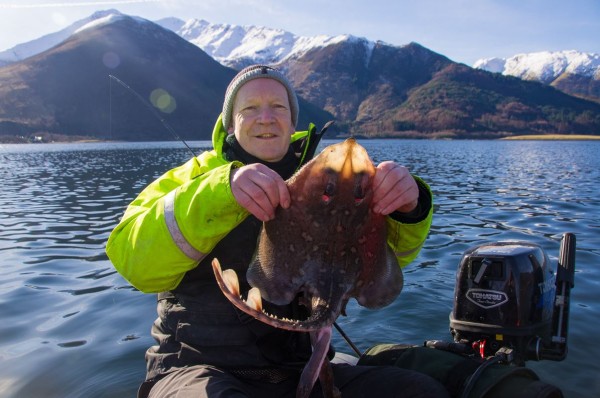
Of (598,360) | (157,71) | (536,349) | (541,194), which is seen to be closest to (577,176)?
(541,194)

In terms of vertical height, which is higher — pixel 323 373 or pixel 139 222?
pixel 139 222

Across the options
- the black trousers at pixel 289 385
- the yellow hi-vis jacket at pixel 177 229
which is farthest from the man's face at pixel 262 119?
the black trousers at pixel 289 385

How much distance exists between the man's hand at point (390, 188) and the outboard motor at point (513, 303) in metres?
2.06

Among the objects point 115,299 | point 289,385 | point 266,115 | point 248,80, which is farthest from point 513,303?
point 115,299

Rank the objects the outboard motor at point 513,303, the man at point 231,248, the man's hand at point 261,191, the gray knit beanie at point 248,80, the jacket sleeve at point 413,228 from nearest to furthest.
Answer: the man's hand at point 261,191 → the man at point 231,248 → the jacket sleeve at point 413,228 → the gray knit beanie at point 248,80 → the outboard motor at point 513,303

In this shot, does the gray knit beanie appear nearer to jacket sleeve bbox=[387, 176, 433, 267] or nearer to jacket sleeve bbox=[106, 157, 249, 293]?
jacket sleeve bbox=[106, 157, 249, 293]

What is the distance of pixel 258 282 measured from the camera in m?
2.72

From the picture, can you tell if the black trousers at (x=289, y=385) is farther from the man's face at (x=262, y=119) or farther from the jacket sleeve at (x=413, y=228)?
the man's face at (x=262, y=119)

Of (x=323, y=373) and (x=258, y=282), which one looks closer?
(x=258, y=282)

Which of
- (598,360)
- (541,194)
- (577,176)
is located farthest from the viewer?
(577,176)

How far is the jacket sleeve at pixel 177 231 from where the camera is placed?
282cm

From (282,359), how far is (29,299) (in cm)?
627

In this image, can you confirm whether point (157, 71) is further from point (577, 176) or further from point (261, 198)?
point (261, 198)

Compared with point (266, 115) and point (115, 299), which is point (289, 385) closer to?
point (266, 115)
